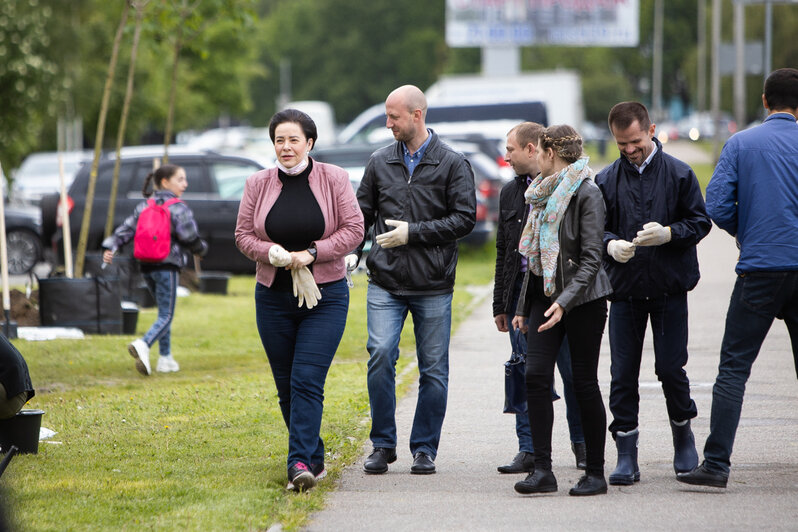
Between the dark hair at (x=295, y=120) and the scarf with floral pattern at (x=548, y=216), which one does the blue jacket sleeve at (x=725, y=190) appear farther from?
the dark hair at (x=295, y=120)

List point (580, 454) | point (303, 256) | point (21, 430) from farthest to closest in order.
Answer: point (21, 430) < point (580, 454) < point (303, 256)

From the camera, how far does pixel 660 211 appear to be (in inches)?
233

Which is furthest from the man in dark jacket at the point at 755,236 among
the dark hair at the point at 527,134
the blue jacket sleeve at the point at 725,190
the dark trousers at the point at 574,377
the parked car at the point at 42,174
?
the parked car at the point at 42,174

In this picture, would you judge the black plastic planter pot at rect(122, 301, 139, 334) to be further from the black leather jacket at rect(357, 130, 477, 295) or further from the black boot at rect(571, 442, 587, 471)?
the black boot at rect(571, 442, 587, 471)

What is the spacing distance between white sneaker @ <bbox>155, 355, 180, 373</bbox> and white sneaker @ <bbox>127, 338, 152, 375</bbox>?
0.91ft

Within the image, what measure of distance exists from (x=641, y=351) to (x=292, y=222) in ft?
6.05

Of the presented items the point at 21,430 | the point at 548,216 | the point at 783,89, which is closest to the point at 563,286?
the point at 548,216

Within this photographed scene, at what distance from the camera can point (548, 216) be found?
5.68 metres

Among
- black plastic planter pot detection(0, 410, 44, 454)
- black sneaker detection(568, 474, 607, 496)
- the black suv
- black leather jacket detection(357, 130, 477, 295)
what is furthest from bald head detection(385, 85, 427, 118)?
the black suv

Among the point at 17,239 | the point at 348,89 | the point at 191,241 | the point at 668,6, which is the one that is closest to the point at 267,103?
the point at 348,89

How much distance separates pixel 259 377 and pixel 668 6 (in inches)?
3450

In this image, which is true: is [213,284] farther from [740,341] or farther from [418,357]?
[740,341]

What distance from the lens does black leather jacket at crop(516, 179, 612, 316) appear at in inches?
219

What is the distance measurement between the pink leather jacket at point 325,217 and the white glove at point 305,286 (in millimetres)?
101
